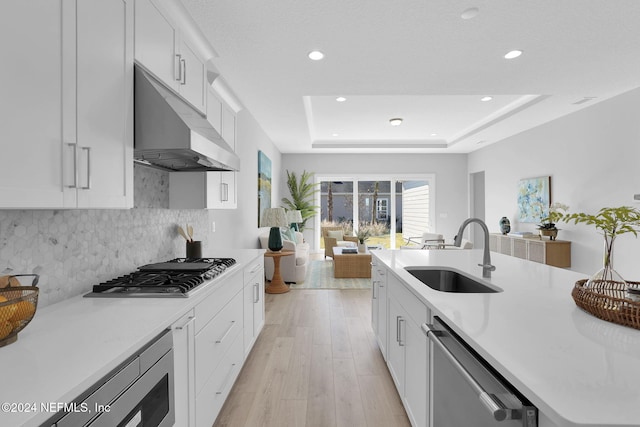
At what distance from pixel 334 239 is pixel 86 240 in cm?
526

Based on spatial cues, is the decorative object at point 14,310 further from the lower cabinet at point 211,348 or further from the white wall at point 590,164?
the white wall at point 590,164

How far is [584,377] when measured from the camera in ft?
2.37

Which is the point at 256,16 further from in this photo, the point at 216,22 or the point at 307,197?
the point at 307,197

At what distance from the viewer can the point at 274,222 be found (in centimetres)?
443

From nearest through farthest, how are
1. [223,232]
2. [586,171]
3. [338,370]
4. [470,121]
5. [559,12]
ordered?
[559,12], [338,370], [223,232], [586,171], [470,121]

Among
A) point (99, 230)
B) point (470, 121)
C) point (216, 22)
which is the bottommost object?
point (99, 230)

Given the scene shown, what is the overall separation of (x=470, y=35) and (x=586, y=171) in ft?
11.3

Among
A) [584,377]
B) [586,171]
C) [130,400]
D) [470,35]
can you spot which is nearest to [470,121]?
[586,171]

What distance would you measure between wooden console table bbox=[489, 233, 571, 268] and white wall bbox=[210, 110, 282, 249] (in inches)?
176

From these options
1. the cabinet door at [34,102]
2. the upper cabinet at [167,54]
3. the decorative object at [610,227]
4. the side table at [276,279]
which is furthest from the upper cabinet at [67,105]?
the side table at [276,279]

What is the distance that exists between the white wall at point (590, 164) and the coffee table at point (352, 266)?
10.3 ft

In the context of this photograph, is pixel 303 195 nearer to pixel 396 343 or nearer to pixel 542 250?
pixel 542 250

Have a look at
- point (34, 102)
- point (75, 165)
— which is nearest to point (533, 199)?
point (75, 165)

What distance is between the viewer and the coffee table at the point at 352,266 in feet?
17.4
